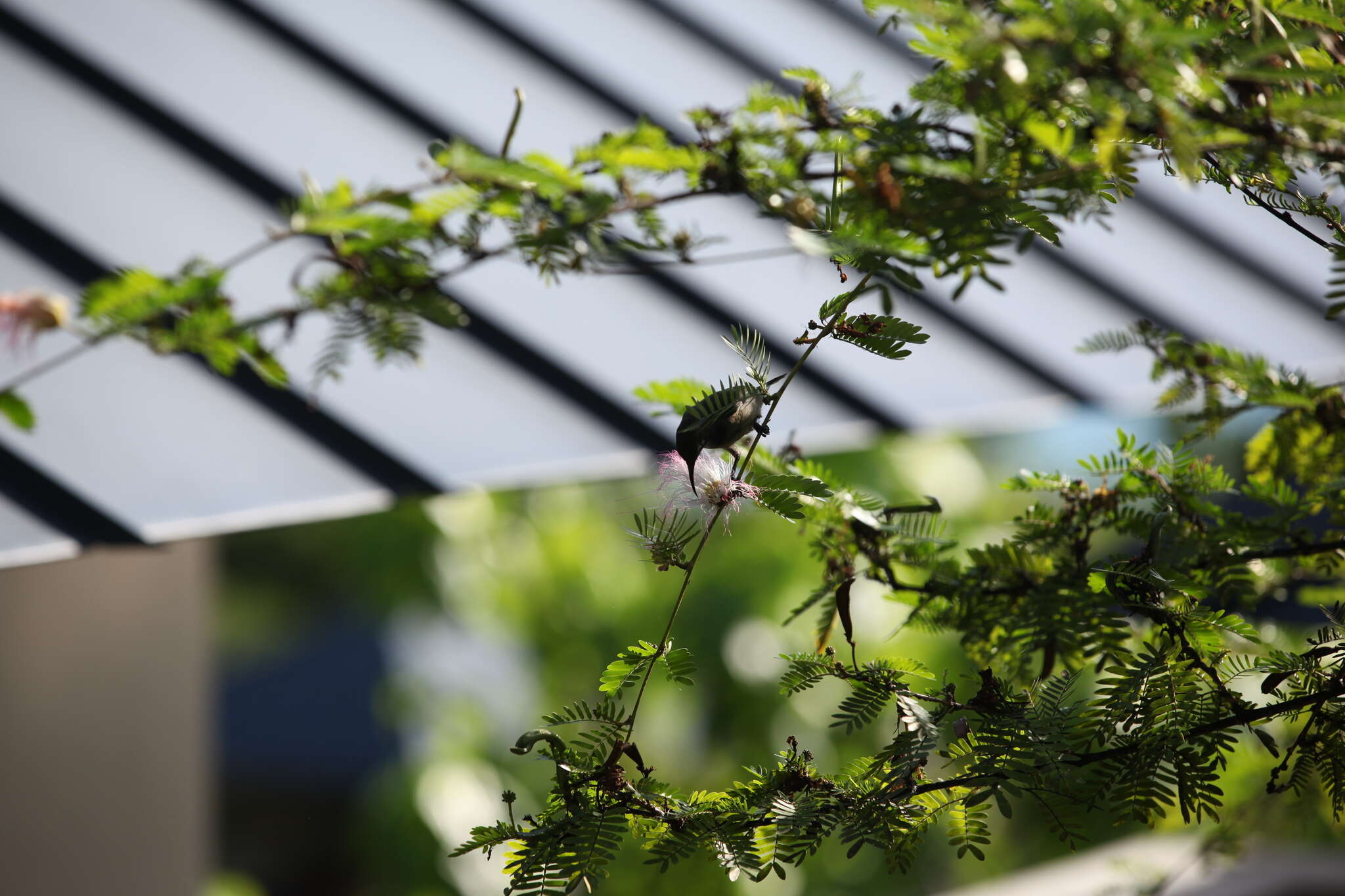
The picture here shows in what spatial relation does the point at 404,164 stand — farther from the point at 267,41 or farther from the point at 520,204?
the point at 520,204

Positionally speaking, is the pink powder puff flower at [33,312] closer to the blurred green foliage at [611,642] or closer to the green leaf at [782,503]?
the green leaf at [782,503]

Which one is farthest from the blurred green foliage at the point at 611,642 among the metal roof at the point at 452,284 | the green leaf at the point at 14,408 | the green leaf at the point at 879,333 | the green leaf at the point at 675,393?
the green leaf at the point at 14,408

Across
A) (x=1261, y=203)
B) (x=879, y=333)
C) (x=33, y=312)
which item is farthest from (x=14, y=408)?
(x=1261, y=203)

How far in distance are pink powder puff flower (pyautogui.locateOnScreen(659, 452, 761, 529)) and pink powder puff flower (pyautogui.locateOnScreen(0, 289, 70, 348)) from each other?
372mm

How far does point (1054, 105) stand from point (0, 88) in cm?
159

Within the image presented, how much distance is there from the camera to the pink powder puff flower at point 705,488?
618 mm

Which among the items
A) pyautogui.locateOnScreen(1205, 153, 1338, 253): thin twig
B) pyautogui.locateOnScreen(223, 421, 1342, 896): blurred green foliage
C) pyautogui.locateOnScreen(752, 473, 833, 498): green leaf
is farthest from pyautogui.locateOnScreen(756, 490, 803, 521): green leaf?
pyautogui.locateOnScreen(223, 421, 1342, 896): blurred green foliage

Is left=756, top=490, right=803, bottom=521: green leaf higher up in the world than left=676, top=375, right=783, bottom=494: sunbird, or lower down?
lower down

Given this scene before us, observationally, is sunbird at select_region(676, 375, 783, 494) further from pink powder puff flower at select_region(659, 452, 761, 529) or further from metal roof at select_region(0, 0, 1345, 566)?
metal roof at select_region(0, 0, 1345, 566)

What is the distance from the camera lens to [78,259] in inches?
59.6

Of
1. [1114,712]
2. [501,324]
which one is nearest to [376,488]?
[501,324]

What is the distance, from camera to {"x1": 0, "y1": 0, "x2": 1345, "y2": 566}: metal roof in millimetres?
1532

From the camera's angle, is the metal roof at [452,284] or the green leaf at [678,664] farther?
the metal roof at [452,284]

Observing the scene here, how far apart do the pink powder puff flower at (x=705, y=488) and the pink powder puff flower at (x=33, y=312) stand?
14.6 inches
